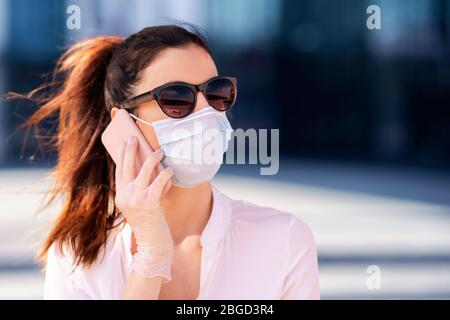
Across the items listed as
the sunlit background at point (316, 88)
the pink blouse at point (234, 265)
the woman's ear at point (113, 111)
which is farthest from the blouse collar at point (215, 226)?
the sunlit background at point (316, 88)

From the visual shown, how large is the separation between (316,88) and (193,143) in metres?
14.5

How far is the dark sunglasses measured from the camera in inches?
85.9

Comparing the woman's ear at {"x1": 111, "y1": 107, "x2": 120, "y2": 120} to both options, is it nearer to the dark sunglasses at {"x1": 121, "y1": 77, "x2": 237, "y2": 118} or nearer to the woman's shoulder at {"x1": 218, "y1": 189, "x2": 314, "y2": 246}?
the dark sunglasses at {"x1": 121, "y1": 77, "x2": 237, "y2": 118}

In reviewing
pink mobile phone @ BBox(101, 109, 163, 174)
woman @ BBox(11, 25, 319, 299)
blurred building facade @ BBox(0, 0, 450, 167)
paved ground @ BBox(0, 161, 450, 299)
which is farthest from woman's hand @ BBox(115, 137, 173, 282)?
blurred building facade @ BBox(0, 0, 450, 167)

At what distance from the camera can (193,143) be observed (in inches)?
90.8

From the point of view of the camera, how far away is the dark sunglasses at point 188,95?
218 centimetres

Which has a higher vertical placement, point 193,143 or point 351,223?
point 193,143

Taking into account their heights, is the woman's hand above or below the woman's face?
below

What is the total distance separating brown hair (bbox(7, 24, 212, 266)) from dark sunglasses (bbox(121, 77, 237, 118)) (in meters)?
0.10

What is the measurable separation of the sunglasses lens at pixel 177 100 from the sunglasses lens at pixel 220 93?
0.16 feet

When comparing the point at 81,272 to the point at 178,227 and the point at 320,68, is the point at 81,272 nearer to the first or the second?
the point at 178,227

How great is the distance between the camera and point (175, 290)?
2234 millimetres

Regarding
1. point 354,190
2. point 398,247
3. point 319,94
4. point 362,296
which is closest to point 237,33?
point 319,94

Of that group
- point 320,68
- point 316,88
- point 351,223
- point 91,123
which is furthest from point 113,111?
point 316,88
